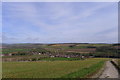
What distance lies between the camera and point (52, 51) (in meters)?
75.2

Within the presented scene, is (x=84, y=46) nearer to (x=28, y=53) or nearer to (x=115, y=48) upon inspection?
(x=115, y=48)

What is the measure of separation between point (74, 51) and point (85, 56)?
30.6 feet

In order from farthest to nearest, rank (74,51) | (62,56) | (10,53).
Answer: (62,56) → (74,51) → (10,53)

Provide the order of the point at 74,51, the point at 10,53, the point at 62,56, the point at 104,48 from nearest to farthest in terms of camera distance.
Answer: the point at 10,53
the point at 74,51
the point at 62,56
the point at 104,48

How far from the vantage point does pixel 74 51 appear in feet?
246

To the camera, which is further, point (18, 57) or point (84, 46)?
point (84, 46)

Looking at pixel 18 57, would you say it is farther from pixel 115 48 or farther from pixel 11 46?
pixel 115 48

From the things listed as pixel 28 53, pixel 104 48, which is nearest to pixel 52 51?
pixel 28 53

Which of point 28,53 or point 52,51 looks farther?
point 52,51

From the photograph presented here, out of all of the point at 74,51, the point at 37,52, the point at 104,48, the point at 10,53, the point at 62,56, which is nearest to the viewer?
the point at 37,52

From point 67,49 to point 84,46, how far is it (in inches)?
339

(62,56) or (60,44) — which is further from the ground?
(60,44)

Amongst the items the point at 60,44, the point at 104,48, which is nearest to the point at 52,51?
the point at 60,44

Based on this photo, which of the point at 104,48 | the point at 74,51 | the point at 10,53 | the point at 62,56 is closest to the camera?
the point at 10,53
